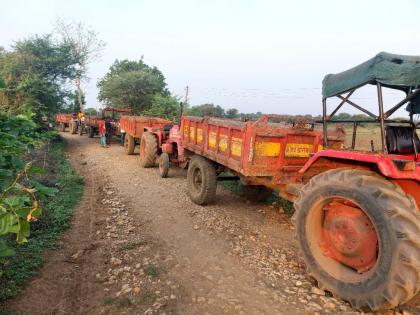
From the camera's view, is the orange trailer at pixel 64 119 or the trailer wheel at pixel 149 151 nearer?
the trailer wheel at pixel 149 151

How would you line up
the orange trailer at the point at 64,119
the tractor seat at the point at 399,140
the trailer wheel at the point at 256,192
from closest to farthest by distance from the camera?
the tractor seat at the point at 399,140 < the trailer wheel at the point at 256,192 < the orange trailer at the point at 64,119

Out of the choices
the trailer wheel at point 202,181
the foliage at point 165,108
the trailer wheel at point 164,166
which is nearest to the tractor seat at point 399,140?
the trailer wheel at point 202,181

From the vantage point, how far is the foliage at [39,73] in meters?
13.9

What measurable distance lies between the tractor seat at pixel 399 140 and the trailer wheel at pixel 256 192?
134 inches

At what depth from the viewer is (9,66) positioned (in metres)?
14.2

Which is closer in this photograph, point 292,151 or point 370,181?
point 370,181

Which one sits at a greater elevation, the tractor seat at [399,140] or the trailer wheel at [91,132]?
the tractor seat at [399,140]

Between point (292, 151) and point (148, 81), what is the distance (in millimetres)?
22766

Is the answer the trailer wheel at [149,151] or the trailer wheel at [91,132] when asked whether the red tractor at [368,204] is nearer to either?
the trailer wheel at [149,151]

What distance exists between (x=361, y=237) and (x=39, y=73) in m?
15.3

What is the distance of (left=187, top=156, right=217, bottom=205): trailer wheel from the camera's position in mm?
6434

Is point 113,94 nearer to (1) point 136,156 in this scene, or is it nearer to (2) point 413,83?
(1) point 136,156

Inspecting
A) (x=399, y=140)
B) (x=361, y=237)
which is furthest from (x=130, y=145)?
(x=361, y=237)

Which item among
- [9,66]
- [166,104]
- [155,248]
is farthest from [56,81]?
[155,248]
